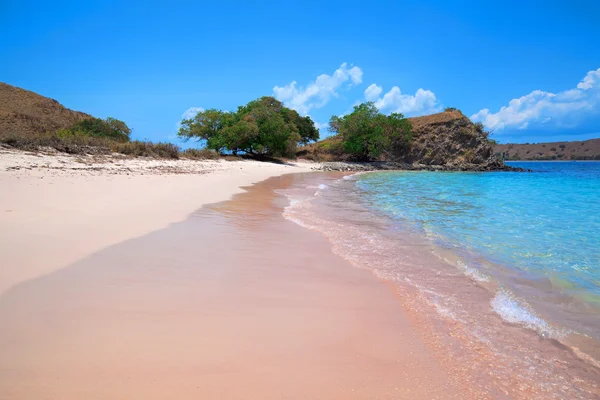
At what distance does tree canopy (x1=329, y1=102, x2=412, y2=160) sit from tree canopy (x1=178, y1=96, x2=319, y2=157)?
786 cm

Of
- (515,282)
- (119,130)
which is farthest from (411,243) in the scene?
(119,130)

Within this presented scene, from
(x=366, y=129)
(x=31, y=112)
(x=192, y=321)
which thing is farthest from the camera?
(x=366, y=129)

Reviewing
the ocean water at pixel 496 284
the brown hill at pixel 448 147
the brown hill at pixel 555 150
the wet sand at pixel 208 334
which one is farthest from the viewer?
the brown hill at pixel 555 150

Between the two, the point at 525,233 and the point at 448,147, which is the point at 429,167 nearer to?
the point at 448,147

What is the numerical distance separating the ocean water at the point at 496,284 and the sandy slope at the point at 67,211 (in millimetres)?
2890

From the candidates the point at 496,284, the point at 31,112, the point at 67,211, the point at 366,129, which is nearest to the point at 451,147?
the point at 366,129

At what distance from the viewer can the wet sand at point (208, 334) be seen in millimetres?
1751

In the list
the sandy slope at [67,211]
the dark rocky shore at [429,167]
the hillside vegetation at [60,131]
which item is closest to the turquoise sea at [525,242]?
the sandy slope at [67,211]

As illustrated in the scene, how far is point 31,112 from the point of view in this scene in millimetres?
32281

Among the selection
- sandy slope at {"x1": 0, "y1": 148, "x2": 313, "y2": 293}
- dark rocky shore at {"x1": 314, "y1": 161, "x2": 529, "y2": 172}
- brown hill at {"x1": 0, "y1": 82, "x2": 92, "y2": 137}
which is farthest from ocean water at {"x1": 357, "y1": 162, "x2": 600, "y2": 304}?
brown hill at {"x1": 0, "y1": 82, "x2": 92, "y2": 137}

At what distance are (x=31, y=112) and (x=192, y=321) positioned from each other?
40.2 metres

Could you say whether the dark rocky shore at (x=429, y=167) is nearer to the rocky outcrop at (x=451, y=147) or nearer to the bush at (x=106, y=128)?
the rocky outcrop at (x=451, y=147)

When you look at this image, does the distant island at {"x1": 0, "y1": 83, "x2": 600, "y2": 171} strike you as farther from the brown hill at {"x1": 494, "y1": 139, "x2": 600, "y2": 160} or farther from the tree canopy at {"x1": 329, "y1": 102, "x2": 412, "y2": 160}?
the brown hill at {"x1": 494, "y1": 139, "x2": 600, "y2": 160}

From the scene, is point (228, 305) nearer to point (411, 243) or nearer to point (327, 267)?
point (327, 267)
